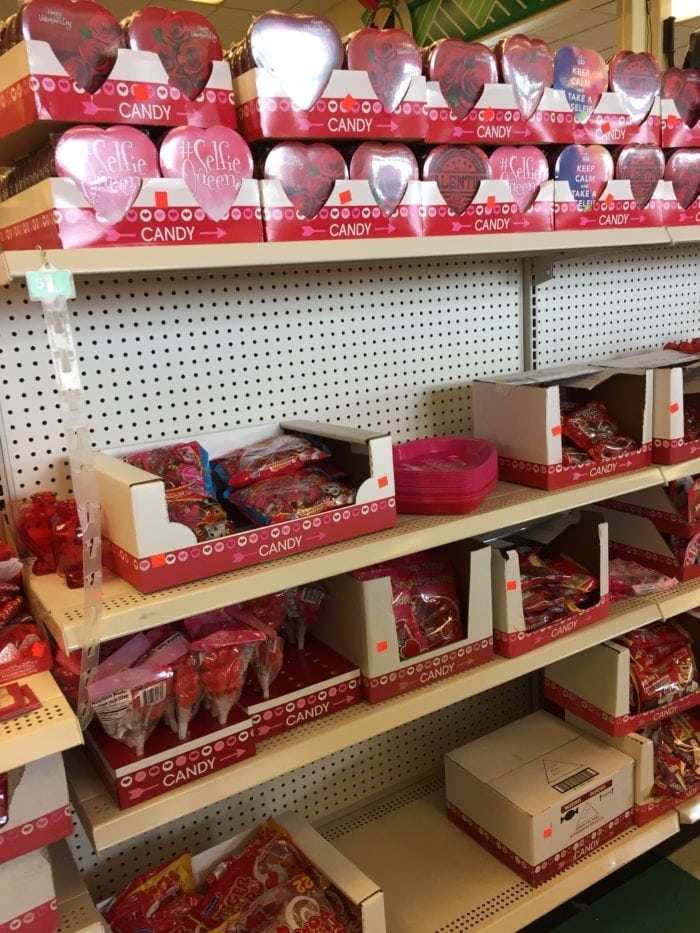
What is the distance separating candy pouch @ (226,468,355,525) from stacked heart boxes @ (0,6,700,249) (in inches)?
17.3

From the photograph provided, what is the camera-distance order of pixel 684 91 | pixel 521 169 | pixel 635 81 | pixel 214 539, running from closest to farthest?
pixel 214 539 < pixel 521 169 < pixel 635 81 < pixel 684 91

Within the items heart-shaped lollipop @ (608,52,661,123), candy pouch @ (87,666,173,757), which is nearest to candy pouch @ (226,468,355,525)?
candy pouch @ (87,666,173,757)

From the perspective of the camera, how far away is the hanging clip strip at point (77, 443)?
1.01 metres

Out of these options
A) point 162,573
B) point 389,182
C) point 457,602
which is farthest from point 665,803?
point 389,182

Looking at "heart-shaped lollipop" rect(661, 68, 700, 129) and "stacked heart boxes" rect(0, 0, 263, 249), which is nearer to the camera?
"stacked heart boxes" rect(0, 0, 263, 249)

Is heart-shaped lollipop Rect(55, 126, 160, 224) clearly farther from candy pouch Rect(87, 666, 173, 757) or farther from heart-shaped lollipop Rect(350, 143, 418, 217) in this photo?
candy pouch Rect(87, 666, 173, 757)

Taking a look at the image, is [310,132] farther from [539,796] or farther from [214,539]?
[539,796]

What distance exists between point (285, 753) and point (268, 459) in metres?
0.55

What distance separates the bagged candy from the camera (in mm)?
1475

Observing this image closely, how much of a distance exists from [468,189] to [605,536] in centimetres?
85

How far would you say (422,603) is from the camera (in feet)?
5.31

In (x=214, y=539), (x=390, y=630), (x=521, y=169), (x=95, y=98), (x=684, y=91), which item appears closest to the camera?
(x=95, y=98)

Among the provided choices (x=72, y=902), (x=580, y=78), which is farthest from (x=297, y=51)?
(x=72, y=902)

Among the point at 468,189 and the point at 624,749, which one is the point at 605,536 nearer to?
the point at 624,749
